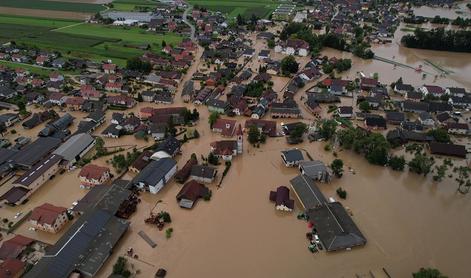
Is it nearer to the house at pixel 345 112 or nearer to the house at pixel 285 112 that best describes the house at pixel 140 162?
the house at pixel 285 112

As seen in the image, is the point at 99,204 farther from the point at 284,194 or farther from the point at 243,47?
the point at 243,47

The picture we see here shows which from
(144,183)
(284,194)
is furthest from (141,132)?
(284,194)

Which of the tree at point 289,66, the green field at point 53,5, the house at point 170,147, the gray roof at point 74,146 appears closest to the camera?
the gray roof at point 74,146

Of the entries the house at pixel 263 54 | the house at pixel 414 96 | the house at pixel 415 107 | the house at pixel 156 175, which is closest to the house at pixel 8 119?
the house at pixel 156 175

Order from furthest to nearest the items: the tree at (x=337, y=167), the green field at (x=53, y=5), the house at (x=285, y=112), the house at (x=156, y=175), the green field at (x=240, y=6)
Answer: the green field at (x=53, y=5), the green field at (x=240, y=6), the house at (x=285, y=112), the tree at (x=337, y=167), the house at (x=156, y=175)

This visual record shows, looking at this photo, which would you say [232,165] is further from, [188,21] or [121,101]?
[188,21]

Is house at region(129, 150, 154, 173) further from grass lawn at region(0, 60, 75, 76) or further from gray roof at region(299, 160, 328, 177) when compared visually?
grass lawn at region(0, 60, 75, 76)

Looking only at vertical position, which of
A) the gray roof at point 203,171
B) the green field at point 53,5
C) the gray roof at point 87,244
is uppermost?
the green field at point 53,5
